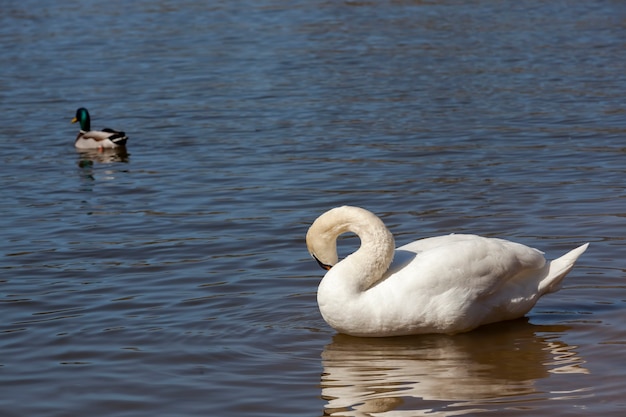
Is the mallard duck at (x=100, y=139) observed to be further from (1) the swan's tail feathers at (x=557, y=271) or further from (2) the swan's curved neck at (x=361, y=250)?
(1) the swan's tail feathers at (x=557, y=271)

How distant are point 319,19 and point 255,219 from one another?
59.9 feet

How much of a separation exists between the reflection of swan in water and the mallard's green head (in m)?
10.8

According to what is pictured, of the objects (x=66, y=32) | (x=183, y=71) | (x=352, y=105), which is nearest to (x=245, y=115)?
(x=352, y=105)

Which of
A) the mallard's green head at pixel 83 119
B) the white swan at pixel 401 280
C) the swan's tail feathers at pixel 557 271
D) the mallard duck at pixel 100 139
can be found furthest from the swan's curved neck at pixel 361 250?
the mallard's green head at pixel 83 119

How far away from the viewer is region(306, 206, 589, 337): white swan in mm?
7684

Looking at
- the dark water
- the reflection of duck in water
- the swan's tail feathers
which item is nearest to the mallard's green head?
the dark water

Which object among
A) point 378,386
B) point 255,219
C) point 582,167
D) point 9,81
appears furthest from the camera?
point 9,81

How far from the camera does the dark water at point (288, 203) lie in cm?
720

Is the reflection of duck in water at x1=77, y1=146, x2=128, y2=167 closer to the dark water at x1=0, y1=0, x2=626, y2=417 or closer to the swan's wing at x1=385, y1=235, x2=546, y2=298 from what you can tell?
the dark water at x1=0, y1=0, x2=626, y2=417

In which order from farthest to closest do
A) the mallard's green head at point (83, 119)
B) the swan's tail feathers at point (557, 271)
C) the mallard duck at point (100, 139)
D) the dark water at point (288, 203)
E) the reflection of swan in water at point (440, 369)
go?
1. the mallard's green head at point (83, 119)
2. the mallard duck at point (100, 139)
3. the swan's tail feathers at point (557, 271)
4. the dark water at point (288, 203)
5. the reflection of swan in water at point (440, 369)

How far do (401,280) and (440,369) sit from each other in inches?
26.6

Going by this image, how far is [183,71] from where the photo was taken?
22641mm

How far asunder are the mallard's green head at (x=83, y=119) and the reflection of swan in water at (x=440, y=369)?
10831 mm

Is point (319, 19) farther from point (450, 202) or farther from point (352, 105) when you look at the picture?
point (450, 202)
